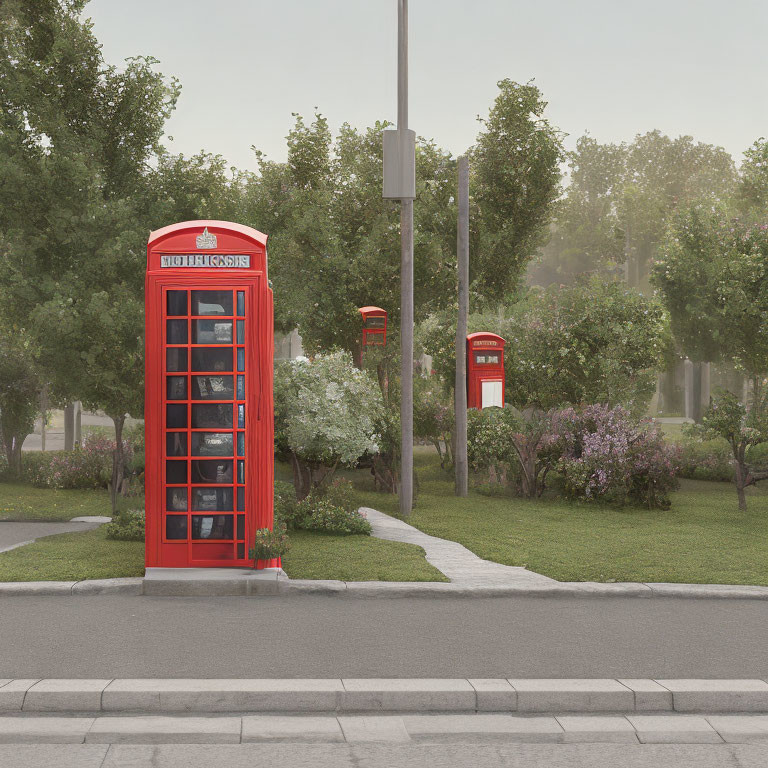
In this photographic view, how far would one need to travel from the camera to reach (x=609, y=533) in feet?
40.9

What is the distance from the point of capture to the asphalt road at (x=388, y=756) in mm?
4902

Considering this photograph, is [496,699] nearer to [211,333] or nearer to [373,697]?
[373,697]

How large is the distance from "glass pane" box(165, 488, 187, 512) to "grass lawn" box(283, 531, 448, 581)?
1.22 meters

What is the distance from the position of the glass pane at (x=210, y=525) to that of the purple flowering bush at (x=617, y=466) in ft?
26.9

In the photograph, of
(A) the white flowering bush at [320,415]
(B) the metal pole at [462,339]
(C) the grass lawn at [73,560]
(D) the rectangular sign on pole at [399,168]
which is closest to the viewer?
(C) the grass lawn at [73,560]

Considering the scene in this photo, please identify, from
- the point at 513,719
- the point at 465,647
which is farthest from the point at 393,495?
the point at 513,719

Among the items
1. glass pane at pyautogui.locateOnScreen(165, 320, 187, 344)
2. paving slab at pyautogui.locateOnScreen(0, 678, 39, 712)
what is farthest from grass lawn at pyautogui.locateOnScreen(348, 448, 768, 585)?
paving slab at pyautogui.locateOnScreen(0, 678, 39, 712)

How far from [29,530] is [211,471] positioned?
502 cm

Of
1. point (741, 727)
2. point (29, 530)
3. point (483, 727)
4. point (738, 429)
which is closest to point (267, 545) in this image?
point (483, 727)

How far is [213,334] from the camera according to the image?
875 cm

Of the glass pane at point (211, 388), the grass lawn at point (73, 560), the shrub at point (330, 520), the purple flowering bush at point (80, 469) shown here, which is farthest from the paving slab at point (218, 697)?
the purple flowering bush at point (80, 469)

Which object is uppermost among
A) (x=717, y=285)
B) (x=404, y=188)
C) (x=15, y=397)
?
(x=404, y=188)

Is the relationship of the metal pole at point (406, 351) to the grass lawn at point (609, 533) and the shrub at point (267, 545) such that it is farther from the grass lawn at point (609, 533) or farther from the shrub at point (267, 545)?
the shrub at point (267, 545)

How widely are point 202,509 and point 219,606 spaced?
1.15 m
